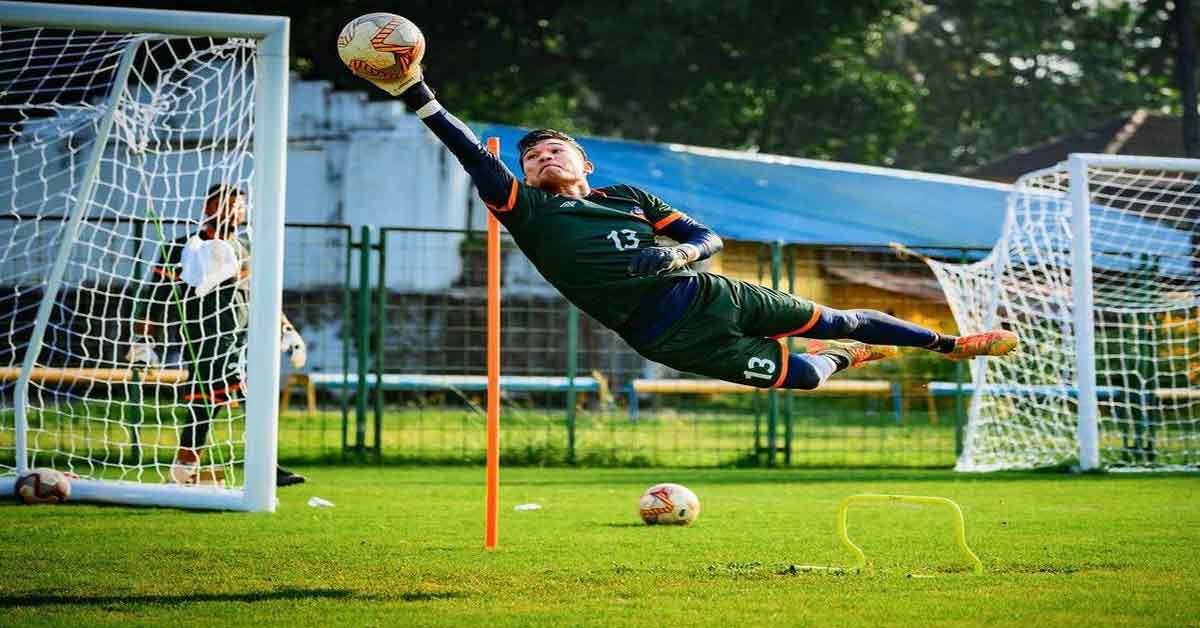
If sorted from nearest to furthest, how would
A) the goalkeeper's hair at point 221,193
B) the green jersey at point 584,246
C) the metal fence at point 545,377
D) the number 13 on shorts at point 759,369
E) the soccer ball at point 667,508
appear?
the green jersey at point 584,246 → the number 13 on shorts at point 759,369 → the soccer ball at point 667,508 → the goalkeeper's hair at point 221,193 → the metal fence at point 545,377

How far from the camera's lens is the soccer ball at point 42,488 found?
9.84m

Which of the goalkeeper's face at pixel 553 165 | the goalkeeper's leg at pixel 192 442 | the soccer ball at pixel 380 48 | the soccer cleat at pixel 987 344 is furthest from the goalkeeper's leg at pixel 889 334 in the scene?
the goalkeeper's leg at pixel 192 442

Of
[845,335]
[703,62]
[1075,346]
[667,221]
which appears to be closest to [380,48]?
[667,221]

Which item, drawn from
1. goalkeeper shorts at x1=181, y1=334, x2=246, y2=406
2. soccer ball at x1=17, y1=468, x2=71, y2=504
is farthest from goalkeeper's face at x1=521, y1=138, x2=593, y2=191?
soccer ball at x1=17, y1=468, x2=71, y2=504

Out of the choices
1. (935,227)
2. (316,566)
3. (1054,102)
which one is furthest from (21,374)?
(1054,102)

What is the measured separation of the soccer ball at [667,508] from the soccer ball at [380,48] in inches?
137

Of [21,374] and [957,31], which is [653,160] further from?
[957,31]

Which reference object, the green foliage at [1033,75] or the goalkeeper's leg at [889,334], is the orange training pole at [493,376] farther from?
the green foliage at [1033,75]

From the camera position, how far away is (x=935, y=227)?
25.2m

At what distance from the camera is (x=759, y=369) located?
755 cm

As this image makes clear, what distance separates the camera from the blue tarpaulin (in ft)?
78.1

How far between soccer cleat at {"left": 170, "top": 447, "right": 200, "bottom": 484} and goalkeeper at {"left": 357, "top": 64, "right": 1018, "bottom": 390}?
4.31 meters

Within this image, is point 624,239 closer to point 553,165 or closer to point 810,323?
point 553,165

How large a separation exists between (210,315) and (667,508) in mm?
3910
